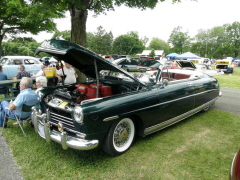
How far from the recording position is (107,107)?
2584mm

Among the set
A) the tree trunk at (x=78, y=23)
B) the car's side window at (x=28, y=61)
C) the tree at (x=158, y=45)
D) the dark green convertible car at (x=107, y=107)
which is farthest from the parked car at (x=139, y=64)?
the tree at (x=158, y=45)

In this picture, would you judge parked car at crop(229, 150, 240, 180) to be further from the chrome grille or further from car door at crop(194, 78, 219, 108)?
car door at crop(194, 78, 219, 108)

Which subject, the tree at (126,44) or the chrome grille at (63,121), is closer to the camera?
the chrome grille at (63,121)

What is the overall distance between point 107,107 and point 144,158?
1.05 meters

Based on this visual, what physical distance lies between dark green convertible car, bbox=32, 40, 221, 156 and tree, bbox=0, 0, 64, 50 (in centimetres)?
835

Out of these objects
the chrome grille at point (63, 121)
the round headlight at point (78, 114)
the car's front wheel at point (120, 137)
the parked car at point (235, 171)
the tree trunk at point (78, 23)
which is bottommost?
the car's front wheel at point (120, 137)

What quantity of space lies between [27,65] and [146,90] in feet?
37.4

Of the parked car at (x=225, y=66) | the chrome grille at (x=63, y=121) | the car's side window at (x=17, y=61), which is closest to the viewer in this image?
the chrome grille at (x=63, y=121)

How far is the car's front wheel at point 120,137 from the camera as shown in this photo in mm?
2729

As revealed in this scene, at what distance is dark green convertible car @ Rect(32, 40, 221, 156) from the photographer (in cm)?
251

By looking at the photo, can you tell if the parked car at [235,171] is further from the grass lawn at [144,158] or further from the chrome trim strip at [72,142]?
the chrome trim strip at [72,142]

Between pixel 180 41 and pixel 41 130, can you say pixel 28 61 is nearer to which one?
pixel 41 130

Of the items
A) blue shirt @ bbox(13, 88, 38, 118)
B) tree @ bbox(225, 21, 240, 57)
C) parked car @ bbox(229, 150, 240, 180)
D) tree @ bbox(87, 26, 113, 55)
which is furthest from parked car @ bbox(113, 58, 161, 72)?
tree @ bbox(225, 21, 240, 57)

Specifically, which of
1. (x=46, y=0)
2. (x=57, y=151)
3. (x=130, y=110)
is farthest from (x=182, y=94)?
(x=46, y=0)
